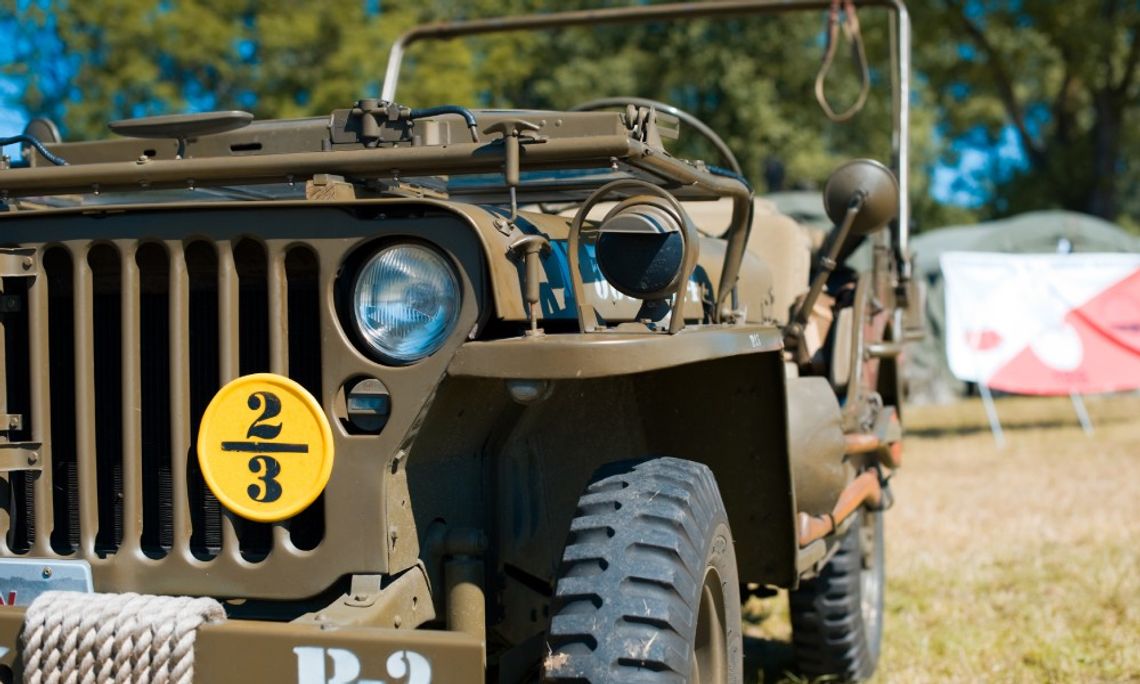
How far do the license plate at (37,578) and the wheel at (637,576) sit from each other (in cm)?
104

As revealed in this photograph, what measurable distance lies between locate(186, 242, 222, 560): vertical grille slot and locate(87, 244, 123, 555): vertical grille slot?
176 millimetres

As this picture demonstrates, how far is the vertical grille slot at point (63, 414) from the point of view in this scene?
3.12m

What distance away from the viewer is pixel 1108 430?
14078 millimetres

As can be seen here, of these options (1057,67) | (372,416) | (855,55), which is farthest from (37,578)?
(1057,67)


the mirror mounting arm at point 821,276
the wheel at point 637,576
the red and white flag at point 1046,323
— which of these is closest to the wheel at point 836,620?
the mirror mounting arm at point 821,276

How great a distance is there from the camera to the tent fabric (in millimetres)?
17781

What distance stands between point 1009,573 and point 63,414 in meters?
5.14

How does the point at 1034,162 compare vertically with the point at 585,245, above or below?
above

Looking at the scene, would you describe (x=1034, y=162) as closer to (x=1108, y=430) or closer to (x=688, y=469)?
(x=1108, y=430)

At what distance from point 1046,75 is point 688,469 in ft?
98.6

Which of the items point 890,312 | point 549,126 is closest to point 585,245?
point 549,126

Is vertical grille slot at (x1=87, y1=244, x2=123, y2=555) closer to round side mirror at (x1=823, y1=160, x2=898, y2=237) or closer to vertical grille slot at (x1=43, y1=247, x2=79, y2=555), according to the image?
vertical grille slot at (x1=43, y1=247, x2=79, y2=555)

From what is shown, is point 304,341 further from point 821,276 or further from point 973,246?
point 973,246

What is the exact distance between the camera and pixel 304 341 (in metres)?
2.95
